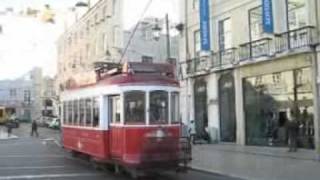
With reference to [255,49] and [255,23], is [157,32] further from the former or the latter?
[255,49]

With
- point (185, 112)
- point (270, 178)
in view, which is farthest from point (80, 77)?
point (185, 112)

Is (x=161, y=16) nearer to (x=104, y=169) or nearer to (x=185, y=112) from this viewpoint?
(x=185, y=112)

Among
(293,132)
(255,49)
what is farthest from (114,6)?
(293,132)

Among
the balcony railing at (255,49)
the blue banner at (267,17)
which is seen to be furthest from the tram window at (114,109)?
the balcony railing at (255,49)

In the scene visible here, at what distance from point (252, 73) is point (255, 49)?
4.20 ft

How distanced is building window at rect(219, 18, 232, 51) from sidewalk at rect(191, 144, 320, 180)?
6.45 metres

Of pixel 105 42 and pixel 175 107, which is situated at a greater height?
pixel 105 42

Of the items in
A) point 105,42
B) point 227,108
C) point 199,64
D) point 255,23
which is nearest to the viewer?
point 255,23

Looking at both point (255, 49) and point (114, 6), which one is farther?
point (114, 6)

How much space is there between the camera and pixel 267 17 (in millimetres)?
28141

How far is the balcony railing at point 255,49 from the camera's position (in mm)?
29047

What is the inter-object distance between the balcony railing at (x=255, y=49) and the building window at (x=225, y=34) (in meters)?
2.02

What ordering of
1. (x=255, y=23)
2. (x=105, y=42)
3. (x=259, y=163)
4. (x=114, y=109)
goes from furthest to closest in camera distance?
(x=105, y=42) < (x=255, y=23) < (x=259, y=163) < (x=114, y=109)

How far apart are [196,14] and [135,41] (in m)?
20.2
